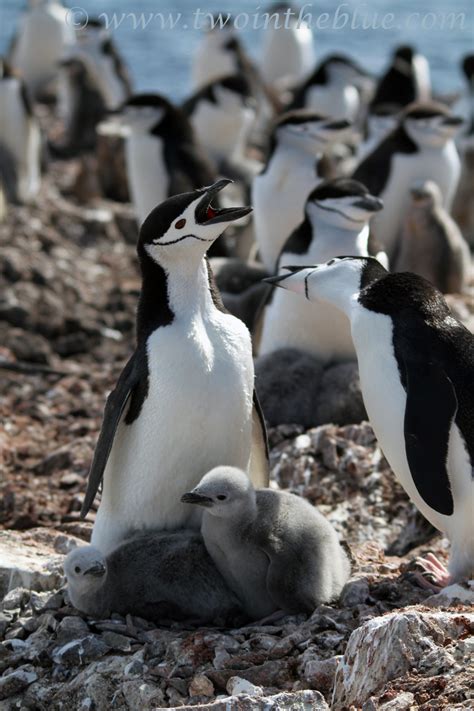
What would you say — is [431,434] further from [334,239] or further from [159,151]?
[159,151]

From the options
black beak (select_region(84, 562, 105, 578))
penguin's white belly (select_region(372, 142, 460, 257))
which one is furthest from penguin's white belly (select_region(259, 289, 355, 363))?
penguin's white belly (select_region(372, 142, 460, 257))

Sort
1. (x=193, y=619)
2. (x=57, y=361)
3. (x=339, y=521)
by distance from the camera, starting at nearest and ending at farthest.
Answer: (x=193, y=619), (x=339, y=521), (x=57, y=361)

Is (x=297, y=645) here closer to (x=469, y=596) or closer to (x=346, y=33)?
(x=469, y=596)

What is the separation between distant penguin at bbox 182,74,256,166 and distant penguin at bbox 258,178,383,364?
7.44 meters

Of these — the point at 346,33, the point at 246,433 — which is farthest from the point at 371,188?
the point at 346,33

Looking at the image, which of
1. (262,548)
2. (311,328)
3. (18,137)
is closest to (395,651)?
(262,548)

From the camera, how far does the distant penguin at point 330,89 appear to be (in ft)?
51.5

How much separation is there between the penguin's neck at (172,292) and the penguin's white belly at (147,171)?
6519 mm

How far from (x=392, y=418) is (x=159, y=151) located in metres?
7.18

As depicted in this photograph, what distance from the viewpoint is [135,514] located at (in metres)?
5.15

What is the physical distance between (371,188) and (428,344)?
5.55 m

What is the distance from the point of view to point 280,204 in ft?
31.2

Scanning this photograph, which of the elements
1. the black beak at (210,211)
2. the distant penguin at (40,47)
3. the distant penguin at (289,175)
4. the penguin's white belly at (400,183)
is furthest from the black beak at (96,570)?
the distant penguin at (40,47)

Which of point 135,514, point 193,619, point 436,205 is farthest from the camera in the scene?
point 436,205
